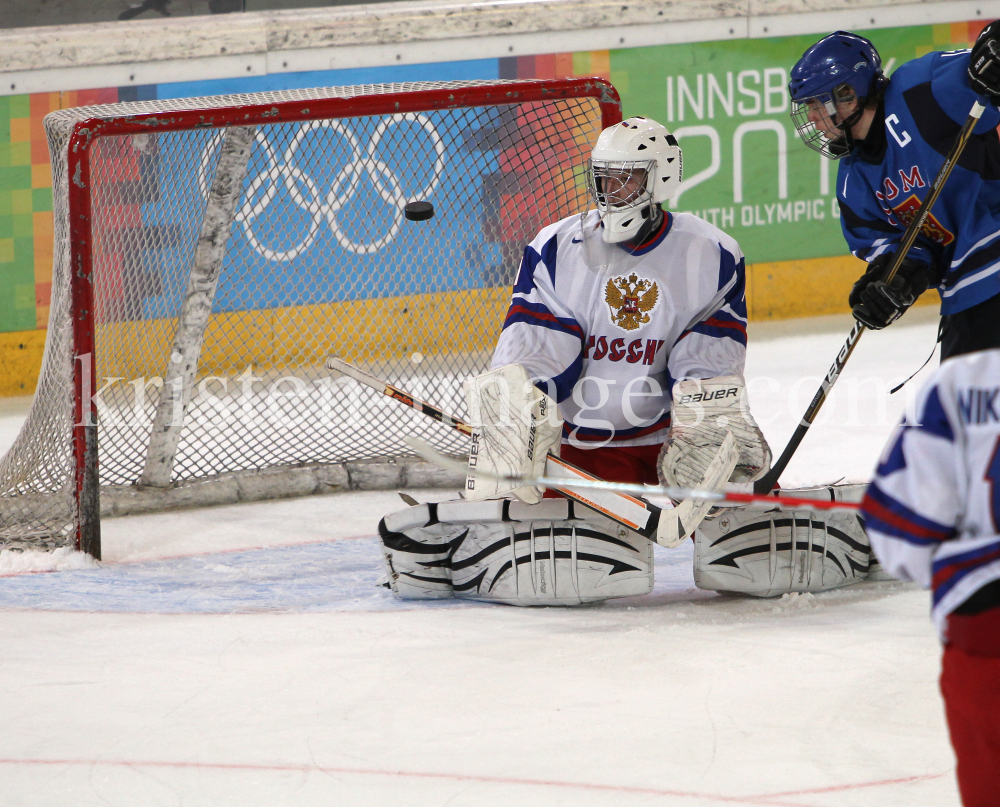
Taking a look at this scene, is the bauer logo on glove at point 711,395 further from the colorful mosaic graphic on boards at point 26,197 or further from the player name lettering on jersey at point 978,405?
the colorful mosaic graphic on boards at point 26,197

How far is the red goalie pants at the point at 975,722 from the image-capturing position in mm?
1065

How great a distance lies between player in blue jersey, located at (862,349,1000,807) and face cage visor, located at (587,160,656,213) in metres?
1.54

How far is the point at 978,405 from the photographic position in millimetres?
1041

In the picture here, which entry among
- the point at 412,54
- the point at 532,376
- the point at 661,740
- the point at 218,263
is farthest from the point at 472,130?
the point at 661,740

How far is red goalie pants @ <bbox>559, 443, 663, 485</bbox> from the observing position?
2.71 m

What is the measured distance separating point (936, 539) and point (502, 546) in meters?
1.55

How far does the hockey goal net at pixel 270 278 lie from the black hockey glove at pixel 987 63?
1.15 meters

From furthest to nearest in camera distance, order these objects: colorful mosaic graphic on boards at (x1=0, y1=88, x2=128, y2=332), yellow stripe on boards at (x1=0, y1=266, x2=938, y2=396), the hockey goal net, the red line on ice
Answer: colorful mosaic graphic on boards at (x1=0, y1=88, x2=128, y2=332) → yellow stripe on boards at (x1=0, y1=266, x2=938, y2=396) → the hockey goal net → the red line on ice

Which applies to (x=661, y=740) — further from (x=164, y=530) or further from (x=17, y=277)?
(x=17, y=277)

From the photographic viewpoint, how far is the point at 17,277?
4.89m

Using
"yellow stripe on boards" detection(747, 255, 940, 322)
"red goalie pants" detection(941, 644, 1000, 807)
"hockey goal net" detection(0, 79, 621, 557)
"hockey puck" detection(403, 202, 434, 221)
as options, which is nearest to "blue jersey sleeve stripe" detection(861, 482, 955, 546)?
"red goalie pants" detection(941, 644, 1000, 807)

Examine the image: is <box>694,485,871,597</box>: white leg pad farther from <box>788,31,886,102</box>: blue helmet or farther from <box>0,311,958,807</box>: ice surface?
<box>788,31,886,102</box>: blue helmet

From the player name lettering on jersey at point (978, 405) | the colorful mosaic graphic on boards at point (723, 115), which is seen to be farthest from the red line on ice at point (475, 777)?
the colorful mosaic graphic on boards at point (723, 115)

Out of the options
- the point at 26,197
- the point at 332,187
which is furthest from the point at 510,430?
the point at 26,197
